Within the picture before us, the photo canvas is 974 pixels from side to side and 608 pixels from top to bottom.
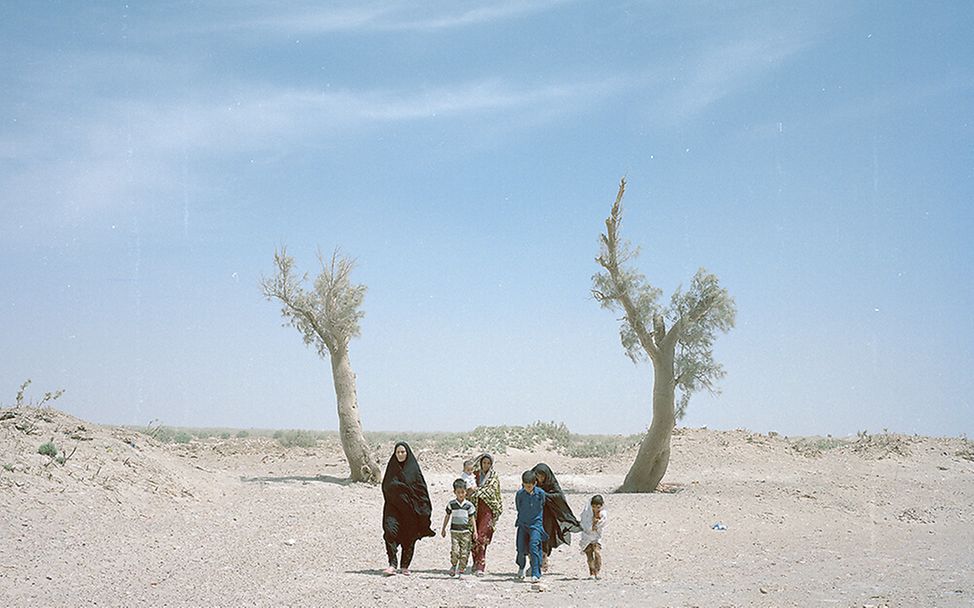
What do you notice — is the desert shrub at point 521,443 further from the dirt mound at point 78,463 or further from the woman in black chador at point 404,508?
the woman in black chador at point 404,508

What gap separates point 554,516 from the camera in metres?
12.4

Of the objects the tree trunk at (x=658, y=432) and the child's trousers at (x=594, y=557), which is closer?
the child's trousers at (x=594, y=557)

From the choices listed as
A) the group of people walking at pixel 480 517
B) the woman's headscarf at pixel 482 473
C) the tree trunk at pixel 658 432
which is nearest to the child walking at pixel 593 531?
the group of people walking at pixel 480 517

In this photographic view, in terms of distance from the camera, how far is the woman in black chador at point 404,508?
12180 millimetres

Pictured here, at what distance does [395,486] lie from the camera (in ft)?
40.3

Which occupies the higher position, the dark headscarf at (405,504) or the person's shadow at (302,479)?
the dark headscarf at (405,504)

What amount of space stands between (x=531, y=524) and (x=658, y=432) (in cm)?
1103

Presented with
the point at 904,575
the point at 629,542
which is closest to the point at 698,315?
the point at 629,542

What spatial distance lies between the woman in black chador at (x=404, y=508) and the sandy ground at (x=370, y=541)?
532 millimetres

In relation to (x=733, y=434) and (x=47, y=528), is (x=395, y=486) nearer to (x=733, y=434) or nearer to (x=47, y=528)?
(x=47, y=528)

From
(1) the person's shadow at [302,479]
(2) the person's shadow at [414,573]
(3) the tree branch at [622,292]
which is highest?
(3) the tree branch at [622,292]

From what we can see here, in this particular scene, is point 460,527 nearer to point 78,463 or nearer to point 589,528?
point 589,528

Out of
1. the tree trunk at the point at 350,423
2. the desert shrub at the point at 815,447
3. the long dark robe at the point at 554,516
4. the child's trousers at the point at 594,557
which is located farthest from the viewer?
the desert shrub at the point at 815,447

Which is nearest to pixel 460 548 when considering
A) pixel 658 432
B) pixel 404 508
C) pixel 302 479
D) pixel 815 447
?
pixel 404 508
